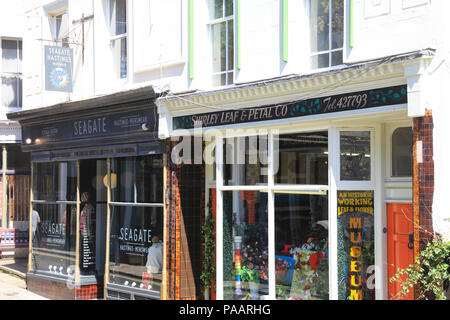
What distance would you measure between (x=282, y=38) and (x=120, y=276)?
621 centimetres

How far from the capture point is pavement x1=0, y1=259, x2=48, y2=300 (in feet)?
45.7

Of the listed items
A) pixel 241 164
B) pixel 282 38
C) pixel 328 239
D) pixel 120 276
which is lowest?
pixel 120 276

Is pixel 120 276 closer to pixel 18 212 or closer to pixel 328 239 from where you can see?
pixel 328 239

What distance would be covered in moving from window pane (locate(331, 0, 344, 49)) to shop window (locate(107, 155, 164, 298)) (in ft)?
14.3

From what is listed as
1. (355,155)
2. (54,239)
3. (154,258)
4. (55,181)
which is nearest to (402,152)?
(355,155)

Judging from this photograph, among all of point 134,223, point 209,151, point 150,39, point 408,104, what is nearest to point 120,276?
point 134,223

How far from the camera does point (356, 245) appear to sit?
8586 mm

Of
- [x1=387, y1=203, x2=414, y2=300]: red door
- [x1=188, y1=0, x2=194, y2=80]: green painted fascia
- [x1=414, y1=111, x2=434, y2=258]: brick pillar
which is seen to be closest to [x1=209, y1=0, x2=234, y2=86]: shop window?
[x1=188, y1=0, x2=194, y2=80]: green painted fascia

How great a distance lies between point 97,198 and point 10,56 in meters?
6.78

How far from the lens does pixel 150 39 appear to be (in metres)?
11.6

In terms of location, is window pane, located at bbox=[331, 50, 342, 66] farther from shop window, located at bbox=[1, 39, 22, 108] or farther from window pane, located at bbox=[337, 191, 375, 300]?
shop window, located at bbox=[1, 39, 22, 108]

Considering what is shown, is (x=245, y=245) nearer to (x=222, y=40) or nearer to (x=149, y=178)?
(x=149, y=178)

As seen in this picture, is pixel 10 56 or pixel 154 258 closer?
pixel 154 258

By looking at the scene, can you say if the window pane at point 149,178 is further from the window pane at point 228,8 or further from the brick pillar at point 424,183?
the brick pillar at point 424,183
